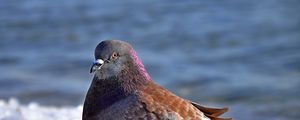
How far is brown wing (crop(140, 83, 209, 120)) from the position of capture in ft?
17.1

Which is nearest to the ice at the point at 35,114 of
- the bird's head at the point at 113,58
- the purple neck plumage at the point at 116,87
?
the purple neck plumage at the point at 116,87

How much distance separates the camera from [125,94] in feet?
17.4

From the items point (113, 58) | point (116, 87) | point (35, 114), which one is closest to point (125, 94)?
point (116, 87)

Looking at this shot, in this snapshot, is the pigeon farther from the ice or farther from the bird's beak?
the ice

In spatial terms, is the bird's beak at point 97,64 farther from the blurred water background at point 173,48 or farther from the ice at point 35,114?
the blurred water background at point 173,48

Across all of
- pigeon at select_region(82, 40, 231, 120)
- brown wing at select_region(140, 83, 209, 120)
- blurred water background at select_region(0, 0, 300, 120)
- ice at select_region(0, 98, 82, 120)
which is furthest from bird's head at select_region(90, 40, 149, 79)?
blurred water background at select_region(0, 0, 300, 120)

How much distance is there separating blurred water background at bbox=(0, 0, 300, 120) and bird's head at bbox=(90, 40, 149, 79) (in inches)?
172

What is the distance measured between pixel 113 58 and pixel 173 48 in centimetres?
760

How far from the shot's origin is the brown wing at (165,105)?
5.20m

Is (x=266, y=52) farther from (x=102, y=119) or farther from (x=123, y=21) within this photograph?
(x=102, y=119)

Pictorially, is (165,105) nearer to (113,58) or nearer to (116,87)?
(116,87)

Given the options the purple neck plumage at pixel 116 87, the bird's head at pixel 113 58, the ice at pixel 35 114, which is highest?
the ice at pixel 35 114

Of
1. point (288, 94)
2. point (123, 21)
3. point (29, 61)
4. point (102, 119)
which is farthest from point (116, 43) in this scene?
point (123, 21)

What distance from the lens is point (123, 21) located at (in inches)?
573
